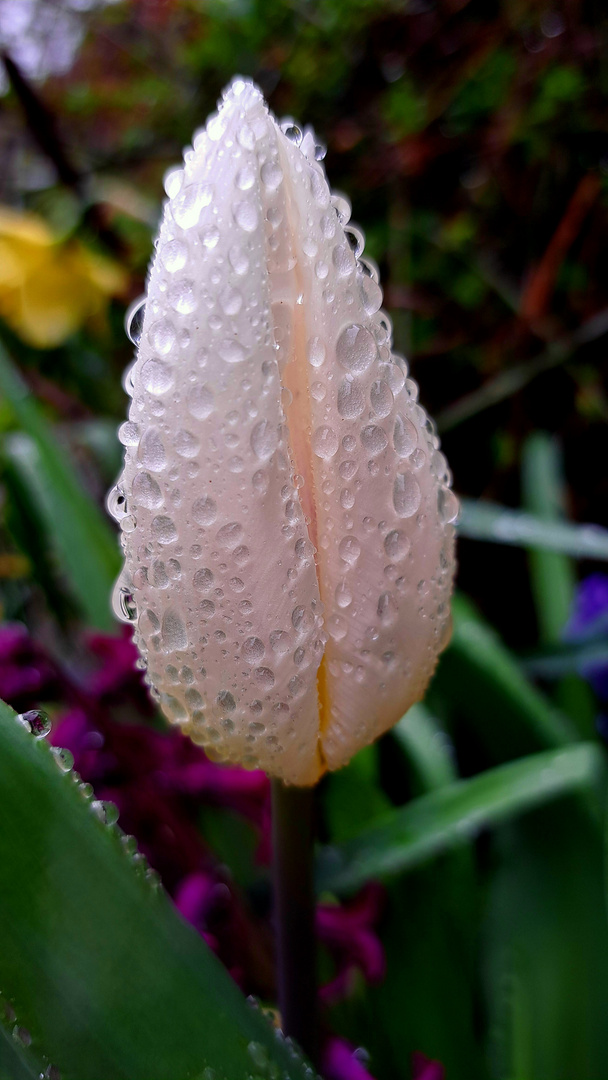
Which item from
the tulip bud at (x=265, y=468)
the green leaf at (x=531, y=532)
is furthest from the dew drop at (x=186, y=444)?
the green leaf at (x=531, y=532)

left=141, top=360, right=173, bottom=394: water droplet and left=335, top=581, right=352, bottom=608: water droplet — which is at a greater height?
left=141, top=360, right=173, bottom=394: water droplet

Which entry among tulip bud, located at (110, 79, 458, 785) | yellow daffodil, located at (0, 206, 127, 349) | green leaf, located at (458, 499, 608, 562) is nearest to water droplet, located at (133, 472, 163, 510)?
tulip bud, located at (110, 79, 458, 785)

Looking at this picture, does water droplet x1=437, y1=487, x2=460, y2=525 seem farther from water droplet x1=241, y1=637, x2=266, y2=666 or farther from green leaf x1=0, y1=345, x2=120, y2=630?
green leaf x1=0, y1=345, x2=120, y2=630

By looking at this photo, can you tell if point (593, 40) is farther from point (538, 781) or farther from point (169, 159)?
point (538, 781)

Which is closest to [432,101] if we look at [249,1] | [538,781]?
[249,1]

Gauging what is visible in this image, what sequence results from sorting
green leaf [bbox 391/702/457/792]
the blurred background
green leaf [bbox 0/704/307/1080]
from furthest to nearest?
1. green leaf [bbox 391/702/457/792]
2. the blurred background
3. green leaf [bbox 0/704/307/1080]

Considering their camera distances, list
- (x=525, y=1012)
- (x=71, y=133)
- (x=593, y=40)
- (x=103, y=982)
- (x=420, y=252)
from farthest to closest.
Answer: (x=71, y=133) → (x=420, y=252) → (x=593, y=40) → (x=525, y=1012) → (x=103, y=982)
